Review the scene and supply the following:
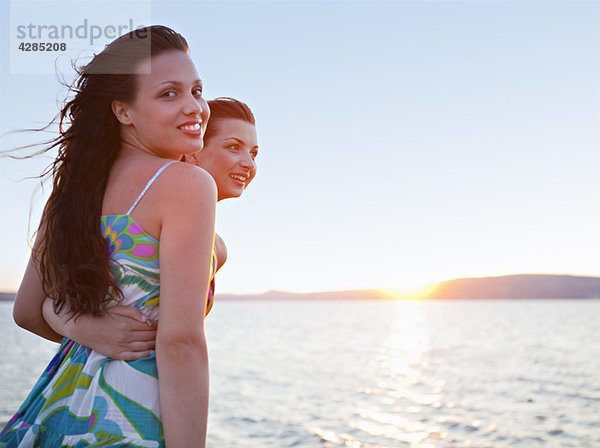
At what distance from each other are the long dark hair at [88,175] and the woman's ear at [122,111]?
2cm

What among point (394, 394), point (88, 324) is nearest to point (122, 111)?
point (88, 324)

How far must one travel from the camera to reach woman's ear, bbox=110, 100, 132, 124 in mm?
1819

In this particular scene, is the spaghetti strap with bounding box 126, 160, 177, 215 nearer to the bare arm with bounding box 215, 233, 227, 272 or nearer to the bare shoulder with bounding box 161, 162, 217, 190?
the bare shoulder with bounding box 161, 162, 217, 190

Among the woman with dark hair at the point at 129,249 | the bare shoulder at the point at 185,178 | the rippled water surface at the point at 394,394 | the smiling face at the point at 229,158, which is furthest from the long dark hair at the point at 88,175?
the rippled water surface at the point at 394,394

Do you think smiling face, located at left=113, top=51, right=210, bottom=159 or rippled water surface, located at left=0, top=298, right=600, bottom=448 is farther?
rippled water surface, located at left=0, top=298, right=600, bottom=448

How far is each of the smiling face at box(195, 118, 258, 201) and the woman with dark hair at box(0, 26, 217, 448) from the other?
1.04m

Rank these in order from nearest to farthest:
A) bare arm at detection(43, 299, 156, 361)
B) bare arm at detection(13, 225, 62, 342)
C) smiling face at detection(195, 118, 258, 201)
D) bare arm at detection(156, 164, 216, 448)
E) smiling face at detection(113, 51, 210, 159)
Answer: bare arm at detection(156, 164, 216, 448) < bare arm at detection(43, 299, 156, 361) < smiling face at detection(113, 51, 210, 159) < bare arm at detection(13, 225, 62, 342) < smiling face at detection(195, 118, 258, 201)

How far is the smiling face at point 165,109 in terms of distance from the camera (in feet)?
5.82

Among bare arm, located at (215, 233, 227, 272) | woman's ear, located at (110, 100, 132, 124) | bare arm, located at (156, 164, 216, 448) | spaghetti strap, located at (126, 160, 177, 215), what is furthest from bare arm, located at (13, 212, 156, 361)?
bare arm, located at (215, 233, 227, 272)

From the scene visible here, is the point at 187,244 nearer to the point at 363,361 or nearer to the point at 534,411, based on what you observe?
the point at 534,411

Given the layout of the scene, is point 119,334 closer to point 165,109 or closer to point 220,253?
point 165,109

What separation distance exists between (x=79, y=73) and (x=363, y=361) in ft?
115

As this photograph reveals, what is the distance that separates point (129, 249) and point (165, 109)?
0.46m

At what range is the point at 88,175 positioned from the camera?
177 centimetres
